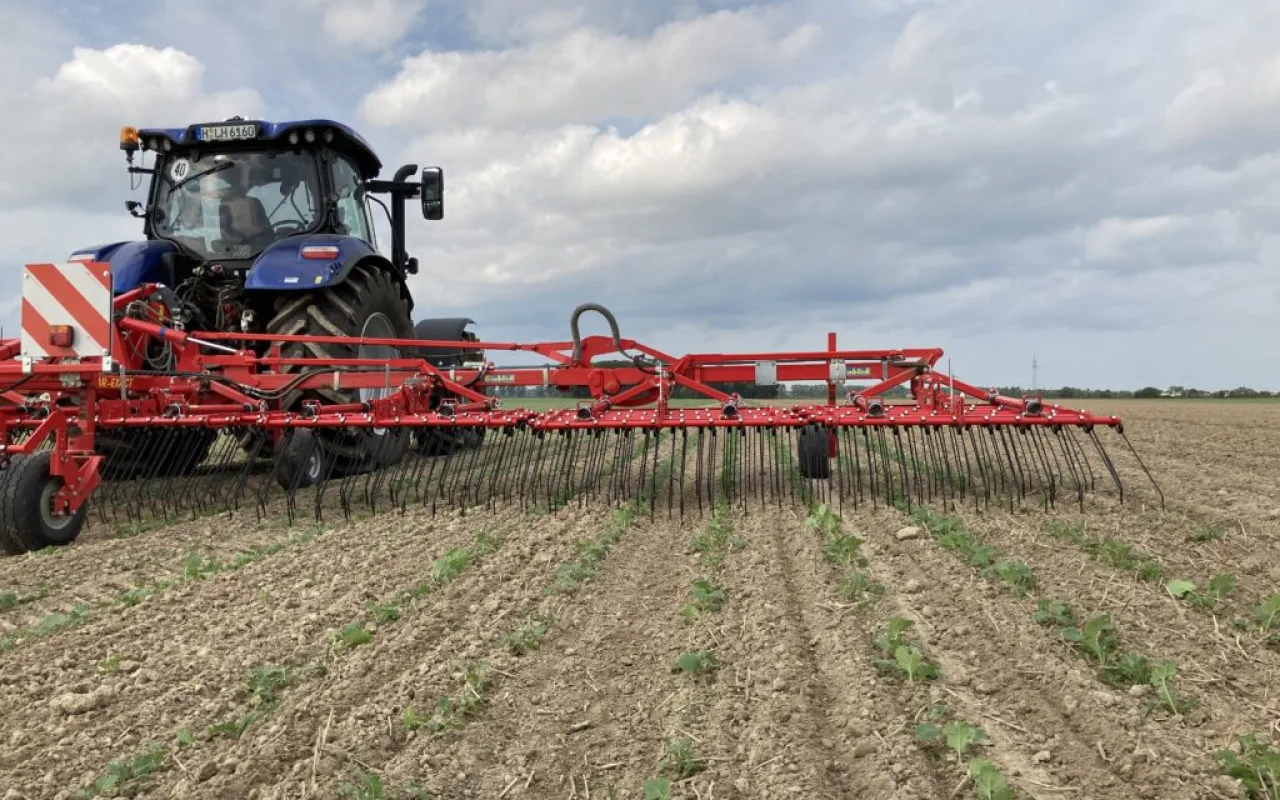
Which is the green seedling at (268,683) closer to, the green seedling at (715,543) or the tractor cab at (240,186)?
the green seedling at (715,543)

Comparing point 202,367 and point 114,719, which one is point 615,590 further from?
point 202,367

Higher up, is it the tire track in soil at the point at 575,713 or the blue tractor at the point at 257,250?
the blue tractor at the point at 257,250

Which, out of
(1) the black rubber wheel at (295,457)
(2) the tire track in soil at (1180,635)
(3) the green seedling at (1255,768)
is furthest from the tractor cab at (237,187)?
(3) the green seedling at (1255,768)

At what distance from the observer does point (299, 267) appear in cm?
570

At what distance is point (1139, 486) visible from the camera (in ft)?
19.6

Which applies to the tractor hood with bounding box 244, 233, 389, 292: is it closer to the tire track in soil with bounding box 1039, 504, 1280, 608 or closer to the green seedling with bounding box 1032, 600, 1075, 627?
the tire track in soil with bounding box 1039, 504, 1280, 608

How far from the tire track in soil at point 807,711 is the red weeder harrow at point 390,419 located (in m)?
1.70

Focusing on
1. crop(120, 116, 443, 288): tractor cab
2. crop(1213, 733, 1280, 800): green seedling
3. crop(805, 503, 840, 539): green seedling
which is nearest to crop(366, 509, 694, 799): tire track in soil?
crop(805, 503, 840, 539): green seedling

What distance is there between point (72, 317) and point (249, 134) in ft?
6.97

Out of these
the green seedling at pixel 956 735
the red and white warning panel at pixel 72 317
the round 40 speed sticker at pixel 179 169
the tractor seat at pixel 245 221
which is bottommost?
the green seedling at pixel 956 735

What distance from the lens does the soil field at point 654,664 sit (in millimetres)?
2090

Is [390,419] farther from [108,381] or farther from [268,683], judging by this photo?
[268,683]

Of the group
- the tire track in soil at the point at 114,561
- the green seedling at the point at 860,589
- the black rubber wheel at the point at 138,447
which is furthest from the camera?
the black rubber wheel at the point at 138,447

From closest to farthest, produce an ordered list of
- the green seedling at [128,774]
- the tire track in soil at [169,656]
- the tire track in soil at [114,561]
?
the green seedling at [128,774], the tire track in soil at [169,656], the tire track in soil at [114,561]
